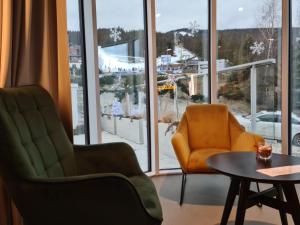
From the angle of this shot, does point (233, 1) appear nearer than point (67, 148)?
No

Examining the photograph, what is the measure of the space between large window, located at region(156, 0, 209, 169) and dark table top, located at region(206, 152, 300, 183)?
1.54 m

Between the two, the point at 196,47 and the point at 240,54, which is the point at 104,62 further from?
the point at 240,54

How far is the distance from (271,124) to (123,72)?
195 centimetres

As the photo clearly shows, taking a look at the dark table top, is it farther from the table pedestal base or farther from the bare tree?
the bare tree

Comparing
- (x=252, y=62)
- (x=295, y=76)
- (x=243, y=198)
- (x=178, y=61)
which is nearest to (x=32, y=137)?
(x=243, y=198)

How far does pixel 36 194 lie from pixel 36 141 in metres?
0.48

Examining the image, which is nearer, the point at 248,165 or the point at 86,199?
the point at 86,199

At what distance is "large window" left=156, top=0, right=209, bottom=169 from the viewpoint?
414 centimetres

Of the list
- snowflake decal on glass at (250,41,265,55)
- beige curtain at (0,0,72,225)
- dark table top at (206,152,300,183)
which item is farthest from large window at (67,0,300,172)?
dark table top at (206,152,300,183)

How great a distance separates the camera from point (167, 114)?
4.28 metres

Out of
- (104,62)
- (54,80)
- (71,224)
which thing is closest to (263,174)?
(71,224)

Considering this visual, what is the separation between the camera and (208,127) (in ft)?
12.0

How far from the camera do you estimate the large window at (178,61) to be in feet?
13.6

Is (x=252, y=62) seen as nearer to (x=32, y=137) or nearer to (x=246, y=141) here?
(x=246, y=141)
